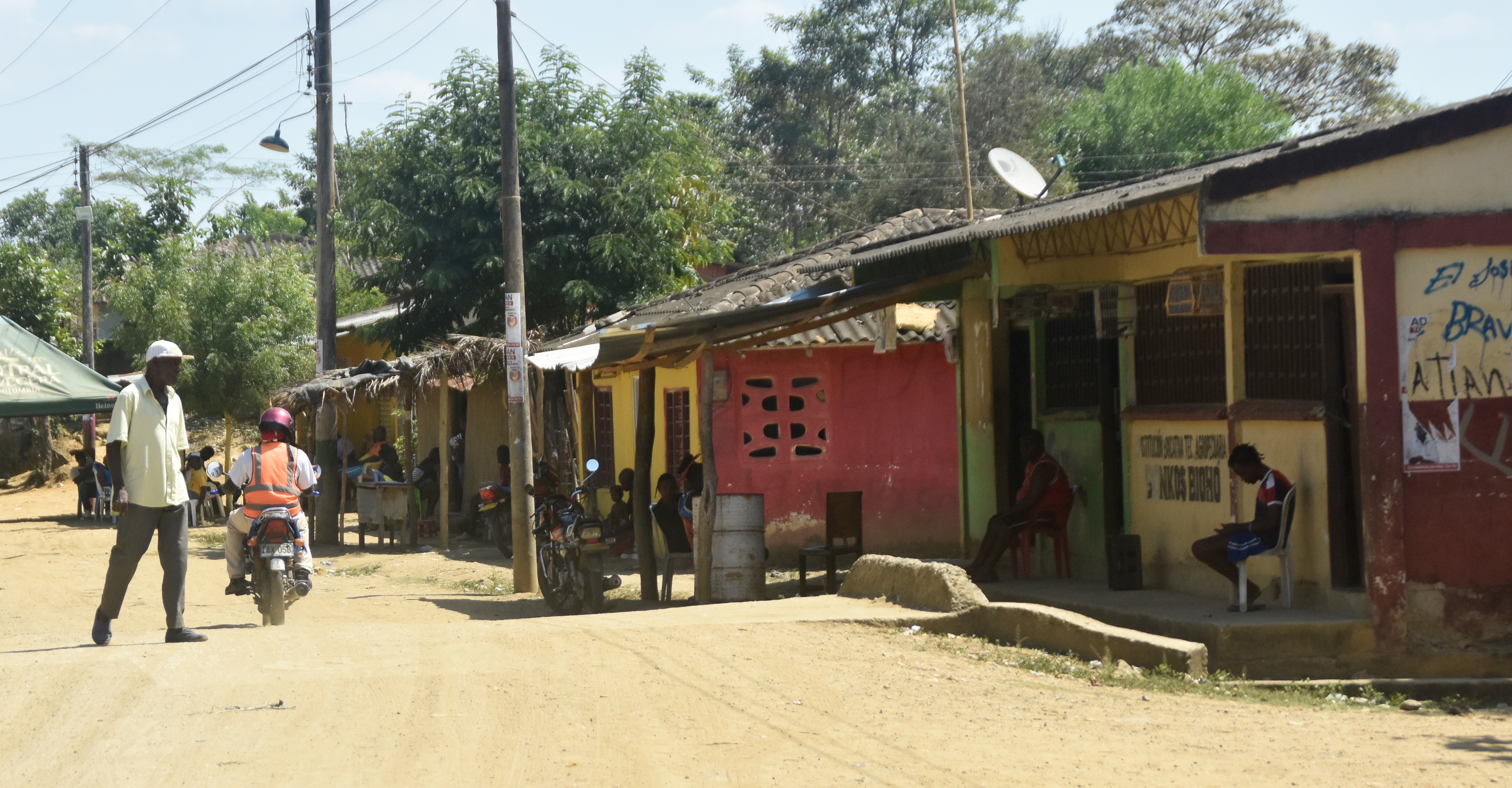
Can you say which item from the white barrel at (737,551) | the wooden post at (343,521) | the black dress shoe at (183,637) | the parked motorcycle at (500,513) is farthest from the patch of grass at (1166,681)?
the wooden post at (343,521)

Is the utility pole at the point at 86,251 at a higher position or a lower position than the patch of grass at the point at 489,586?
Result: higher

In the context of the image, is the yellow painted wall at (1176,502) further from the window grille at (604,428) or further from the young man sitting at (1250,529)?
the window grille at (604,428)

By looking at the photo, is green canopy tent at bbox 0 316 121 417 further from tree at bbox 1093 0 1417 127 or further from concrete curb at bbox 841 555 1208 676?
tree at bbox 1093 0 1417 127

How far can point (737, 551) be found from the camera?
1151 centimetres

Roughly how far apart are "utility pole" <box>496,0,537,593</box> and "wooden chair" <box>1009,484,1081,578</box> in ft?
14.7

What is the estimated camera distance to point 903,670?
7414mm

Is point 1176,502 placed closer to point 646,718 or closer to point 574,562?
point 574,562

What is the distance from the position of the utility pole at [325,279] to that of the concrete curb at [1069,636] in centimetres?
1269

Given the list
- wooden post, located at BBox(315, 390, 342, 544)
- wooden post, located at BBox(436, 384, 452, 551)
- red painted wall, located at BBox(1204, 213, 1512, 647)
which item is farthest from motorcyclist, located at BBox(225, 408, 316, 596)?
wooden post, located at BBox(315, 390, 342, 544)

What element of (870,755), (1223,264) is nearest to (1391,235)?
(1223,264)

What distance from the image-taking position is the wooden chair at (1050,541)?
1134 cm

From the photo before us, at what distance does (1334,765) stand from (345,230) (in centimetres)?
1760

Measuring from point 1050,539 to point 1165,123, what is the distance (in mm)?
23624

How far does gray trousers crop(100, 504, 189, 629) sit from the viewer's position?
8.15 m
